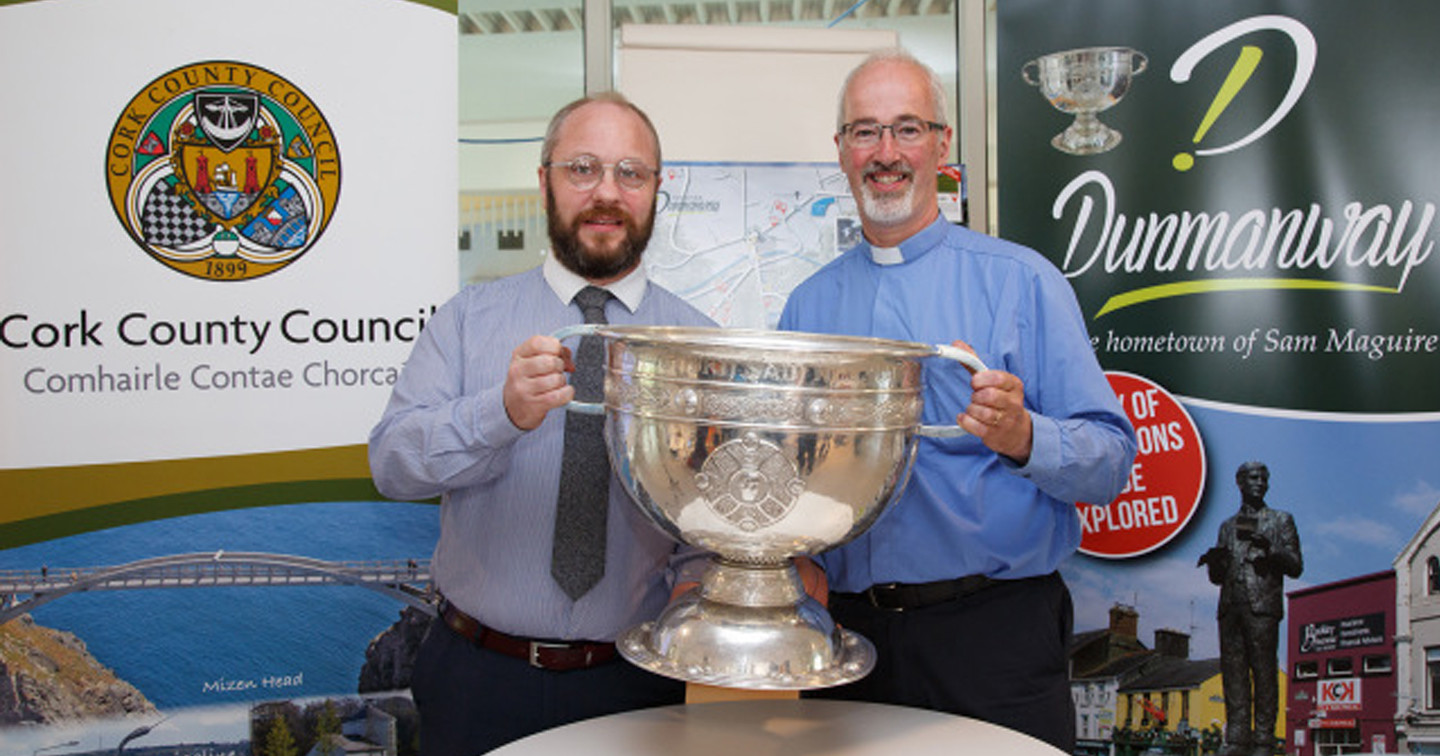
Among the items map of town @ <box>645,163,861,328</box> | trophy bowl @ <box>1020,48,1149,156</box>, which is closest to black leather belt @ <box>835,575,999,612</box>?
map of town @ <box>645,163,861,328</box>

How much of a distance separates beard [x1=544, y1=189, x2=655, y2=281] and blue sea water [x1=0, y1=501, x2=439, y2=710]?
39.4 inches

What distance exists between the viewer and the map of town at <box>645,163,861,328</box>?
8.87 feet

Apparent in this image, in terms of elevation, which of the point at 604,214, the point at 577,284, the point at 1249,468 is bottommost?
the point at 1249,468

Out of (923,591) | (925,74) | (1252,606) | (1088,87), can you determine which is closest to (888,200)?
(925,74)

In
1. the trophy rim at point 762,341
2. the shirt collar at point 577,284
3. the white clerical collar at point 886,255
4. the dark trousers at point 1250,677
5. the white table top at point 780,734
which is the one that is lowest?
the dark trousers at point 1250,677

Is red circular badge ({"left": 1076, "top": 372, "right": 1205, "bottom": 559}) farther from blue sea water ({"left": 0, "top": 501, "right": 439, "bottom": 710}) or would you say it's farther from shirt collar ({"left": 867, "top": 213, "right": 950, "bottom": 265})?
blue sea water ({"left": 0, "top": 501, "right": 439, "bottom": 710})

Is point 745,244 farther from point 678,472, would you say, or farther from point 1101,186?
point 678,472

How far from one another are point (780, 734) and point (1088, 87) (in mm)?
2014

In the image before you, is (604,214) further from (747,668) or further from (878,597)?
(747,668)

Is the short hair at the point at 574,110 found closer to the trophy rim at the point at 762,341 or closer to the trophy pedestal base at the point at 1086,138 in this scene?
the trophy rim at the point at 762,341

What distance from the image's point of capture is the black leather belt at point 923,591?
1.77m

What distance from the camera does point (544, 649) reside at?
5.58ft

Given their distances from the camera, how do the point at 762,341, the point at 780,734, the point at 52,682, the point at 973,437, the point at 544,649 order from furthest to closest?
1. the point at 52,682
2. the point at 973,437
3. the point at 544,649
4. the point at 780,734
5. the point at 762,341

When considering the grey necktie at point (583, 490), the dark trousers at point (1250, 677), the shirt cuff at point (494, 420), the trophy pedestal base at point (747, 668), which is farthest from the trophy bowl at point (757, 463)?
the dark trousers at point (1250, 677)
